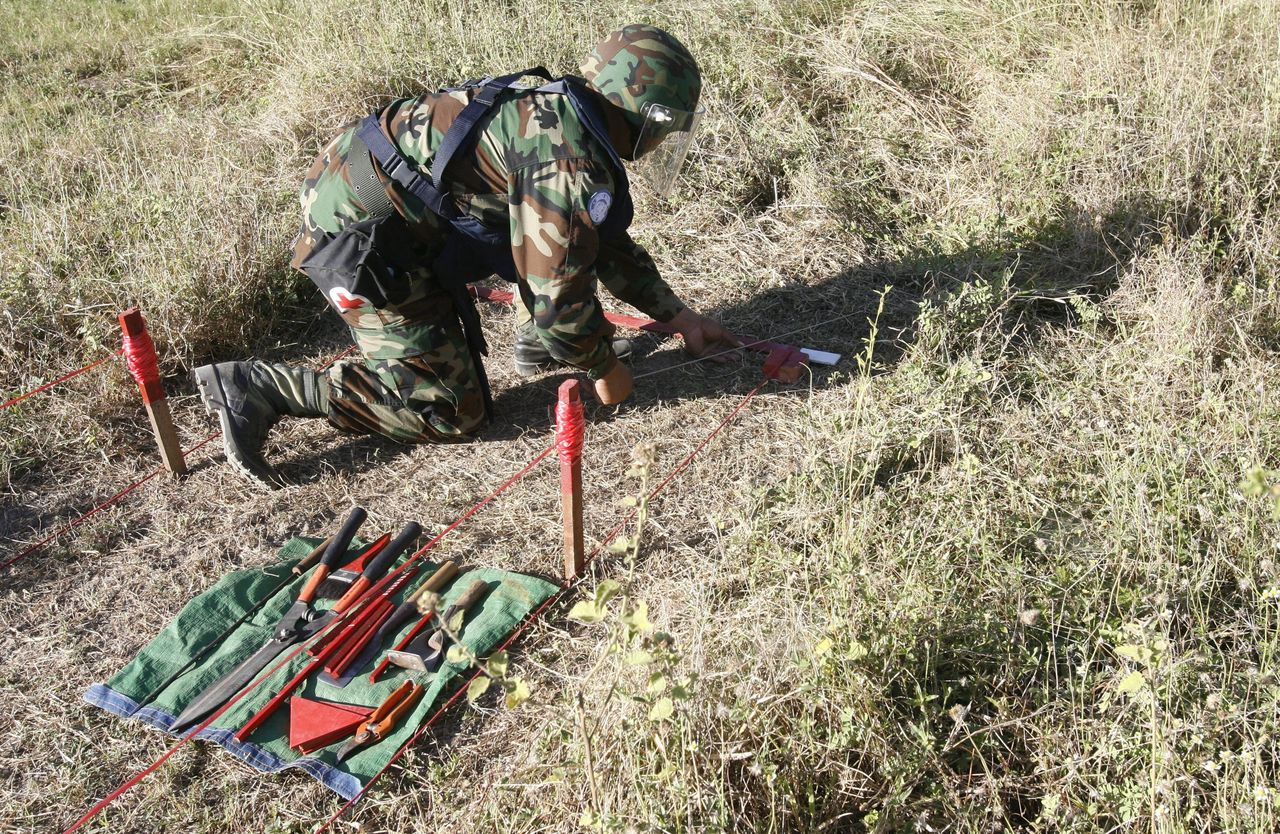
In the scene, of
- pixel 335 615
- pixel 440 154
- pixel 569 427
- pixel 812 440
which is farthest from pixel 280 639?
pixel 812 440

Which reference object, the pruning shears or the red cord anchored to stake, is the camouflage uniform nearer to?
the red cord anchored to stake

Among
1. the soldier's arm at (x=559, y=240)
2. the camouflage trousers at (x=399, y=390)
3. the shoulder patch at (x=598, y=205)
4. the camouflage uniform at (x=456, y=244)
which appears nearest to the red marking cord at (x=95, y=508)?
the camouflage trousers at (x=399, y=390)

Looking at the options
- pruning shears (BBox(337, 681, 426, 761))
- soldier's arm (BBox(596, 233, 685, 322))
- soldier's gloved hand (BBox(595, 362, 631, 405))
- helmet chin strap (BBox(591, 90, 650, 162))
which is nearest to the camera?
pruning shears (BBox(337, 681, 426, 761))

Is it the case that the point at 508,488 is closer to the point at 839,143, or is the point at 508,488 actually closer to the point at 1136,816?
the point at 1136,816

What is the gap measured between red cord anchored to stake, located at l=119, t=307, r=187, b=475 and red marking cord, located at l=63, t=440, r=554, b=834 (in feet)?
3.84

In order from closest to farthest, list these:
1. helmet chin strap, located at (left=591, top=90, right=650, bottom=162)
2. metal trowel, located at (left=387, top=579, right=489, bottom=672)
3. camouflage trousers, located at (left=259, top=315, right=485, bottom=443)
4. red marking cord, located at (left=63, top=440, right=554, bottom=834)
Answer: red marking cord, located at (left=63, top=440, right=554, bottom=834)
metal trowel, located at (left=387, top=579, right=489, bottom=672)
helmet chin strap, located at (left=591, top=90, right=650, bottom=162)
camouflage trousers, located at (left=259, top=315, right=485, bottom=443)

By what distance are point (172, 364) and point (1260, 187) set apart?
5.27 meters

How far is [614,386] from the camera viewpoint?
4.18 m

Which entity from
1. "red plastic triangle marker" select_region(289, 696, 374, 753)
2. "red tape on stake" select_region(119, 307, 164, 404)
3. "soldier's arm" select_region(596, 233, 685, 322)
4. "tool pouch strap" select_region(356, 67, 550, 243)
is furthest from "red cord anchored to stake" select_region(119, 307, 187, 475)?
"soldier's arm" select_region(596, 233, 685, 322)

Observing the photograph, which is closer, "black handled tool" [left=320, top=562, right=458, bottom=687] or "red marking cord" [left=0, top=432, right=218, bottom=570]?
"black handled tool" [left=320, top=562, right=458, bottom=687]

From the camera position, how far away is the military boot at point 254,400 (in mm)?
3836

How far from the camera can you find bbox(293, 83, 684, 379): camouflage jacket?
139 inches

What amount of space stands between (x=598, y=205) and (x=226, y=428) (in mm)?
1669

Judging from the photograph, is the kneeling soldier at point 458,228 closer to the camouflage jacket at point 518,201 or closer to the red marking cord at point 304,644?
the camouflage jacket at point 518,201
